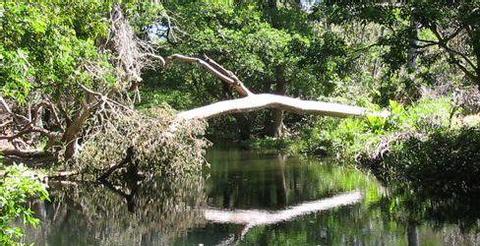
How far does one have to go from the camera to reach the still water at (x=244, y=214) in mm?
9078

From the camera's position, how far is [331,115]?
2078 cm

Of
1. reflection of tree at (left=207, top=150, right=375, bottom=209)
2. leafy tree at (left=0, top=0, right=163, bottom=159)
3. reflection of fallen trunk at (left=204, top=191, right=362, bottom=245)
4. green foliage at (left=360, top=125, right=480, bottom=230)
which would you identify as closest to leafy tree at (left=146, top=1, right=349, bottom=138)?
leafy tree at (left=0, top=0, right=163, bottom=159)

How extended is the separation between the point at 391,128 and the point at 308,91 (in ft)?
23.4

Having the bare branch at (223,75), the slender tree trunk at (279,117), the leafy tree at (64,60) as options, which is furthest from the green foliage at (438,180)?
the slender tree trunk at (279,117)

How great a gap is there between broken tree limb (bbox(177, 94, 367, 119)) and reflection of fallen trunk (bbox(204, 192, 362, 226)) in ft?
20.0

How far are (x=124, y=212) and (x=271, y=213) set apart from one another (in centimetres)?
289

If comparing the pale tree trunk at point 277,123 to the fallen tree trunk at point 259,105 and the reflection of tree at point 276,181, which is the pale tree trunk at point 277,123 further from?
the reflection of tree at point 276,181

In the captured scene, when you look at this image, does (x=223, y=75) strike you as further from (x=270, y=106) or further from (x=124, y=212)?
(x=124, y=212)

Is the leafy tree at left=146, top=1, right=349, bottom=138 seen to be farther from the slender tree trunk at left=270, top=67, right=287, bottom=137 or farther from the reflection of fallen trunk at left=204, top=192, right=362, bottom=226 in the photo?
the reflection of fallen trunk at left=204, top=192, right=362, bottom=226

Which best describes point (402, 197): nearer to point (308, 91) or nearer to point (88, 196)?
point (88, 196)

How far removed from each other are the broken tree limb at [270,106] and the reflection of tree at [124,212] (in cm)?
300

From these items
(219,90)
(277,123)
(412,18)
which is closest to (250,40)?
(277,123)

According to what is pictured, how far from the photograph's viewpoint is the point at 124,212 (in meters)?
11.5

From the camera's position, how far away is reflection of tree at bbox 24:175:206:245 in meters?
9.58
